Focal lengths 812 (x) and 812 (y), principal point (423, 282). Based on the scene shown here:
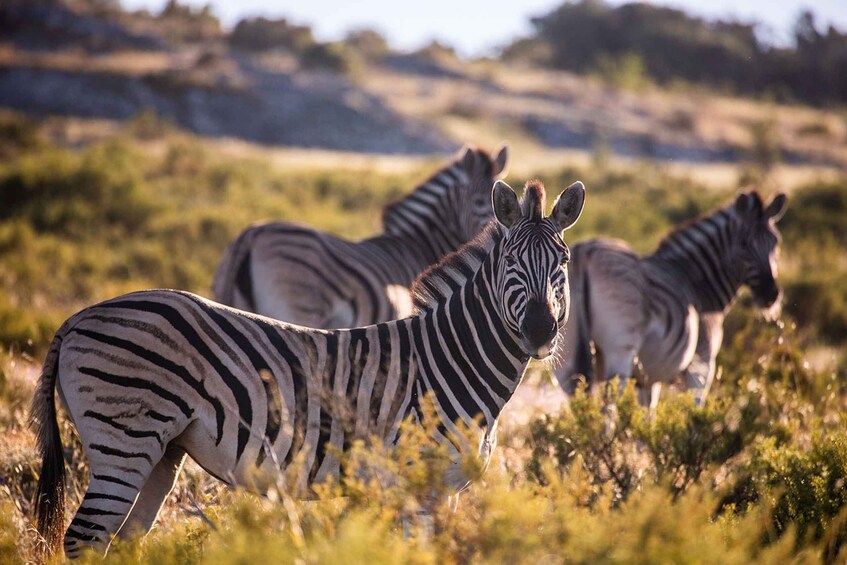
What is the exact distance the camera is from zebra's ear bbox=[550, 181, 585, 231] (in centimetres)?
452

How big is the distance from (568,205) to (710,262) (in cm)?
417

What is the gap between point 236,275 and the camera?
7.46 metres

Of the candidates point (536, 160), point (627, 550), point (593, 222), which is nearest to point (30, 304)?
point (627, 550)

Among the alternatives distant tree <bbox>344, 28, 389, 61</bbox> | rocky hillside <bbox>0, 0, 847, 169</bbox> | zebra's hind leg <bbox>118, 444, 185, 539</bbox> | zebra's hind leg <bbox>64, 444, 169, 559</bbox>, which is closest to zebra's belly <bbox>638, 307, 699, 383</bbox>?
zebra's hind leg <bbox>118, 444, 185, 539</bbox>

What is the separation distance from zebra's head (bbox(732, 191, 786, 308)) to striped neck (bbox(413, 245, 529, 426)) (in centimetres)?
446

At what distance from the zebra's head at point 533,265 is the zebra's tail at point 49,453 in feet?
7.38

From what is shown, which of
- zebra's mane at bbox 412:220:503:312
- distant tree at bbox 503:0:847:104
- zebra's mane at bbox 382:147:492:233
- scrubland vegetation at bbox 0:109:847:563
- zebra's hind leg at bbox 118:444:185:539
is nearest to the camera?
scrubland vegetation at bbox 0:109:847:563

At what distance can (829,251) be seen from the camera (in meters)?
17.5

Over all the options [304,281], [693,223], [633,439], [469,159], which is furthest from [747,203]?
[304,281]

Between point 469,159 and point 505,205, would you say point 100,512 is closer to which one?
point 505,205

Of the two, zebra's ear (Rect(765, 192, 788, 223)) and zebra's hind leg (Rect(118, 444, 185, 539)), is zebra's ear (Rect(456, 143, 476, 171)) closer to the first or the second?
zebra's ear (Rect(765, 192, 788, 223))

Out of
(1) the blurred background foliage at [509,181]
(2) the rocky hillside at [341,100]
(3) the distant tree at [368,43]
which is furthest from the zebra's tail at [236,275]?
(3) the distant tree at [368,43]

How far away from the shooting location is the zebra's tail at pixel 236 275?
290 inches

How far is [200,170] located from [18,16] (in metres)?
26.7
